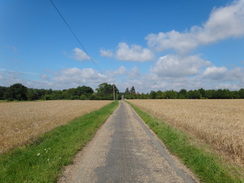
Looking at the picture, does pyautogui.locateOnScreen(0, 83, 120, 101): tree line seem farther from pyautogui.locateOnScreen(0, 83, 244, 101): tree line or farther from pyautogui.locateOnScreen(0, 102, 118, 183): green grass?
pyautogui.locateOnScreen(0, 102, 118, 183): green grass

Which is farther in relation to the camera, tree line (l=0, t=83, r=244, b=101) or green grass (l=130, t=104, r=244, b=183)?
tree line (l=0, t=83, r=244, b=101)

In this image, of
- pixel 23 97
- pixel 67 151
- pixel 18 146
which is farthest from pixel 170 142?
pixel 23 97

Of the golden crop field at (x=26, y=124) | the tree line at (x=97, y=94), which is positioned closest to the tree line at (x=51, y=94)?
the tree line at (x=97, y=94)

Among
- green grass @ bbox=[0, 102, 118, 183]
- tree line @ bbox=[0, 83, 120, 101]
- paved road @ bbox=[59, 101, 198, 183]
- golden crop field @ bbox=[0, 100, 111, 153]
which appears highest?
tree line @ bbox=[0, 83, 120, 101]

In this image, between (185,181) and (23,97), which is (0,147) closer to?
(185,181)

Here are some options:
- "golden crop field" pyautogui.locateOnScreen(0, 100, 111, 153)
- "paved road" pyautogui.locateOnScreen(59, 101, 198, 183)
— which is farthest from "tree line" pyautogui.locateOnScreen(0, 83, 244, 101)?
"paved road" pyautogui.locateOnScreen(59, 101, 198, 183)

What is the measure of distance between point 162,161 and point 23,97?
12100cm

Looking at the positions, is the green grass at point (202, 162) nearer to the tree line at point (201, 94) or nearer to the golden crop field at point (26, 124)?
the golden crop field at point (26, 124)

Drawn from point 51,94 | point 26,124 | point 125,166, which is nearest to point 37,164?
point 125,166

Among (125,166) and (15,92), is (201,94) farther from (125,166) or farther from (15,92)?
(125,166)

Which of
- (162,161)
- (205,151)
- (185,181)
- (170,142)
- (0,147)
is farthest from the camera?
(170,142)

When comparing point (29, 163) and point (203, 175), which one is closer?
point (203, 175)

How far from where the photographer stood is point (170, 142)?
8039 millimetres

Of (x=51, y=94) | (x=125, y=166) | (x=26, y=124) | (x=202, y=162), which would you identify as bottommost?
(x=26, y=124)
